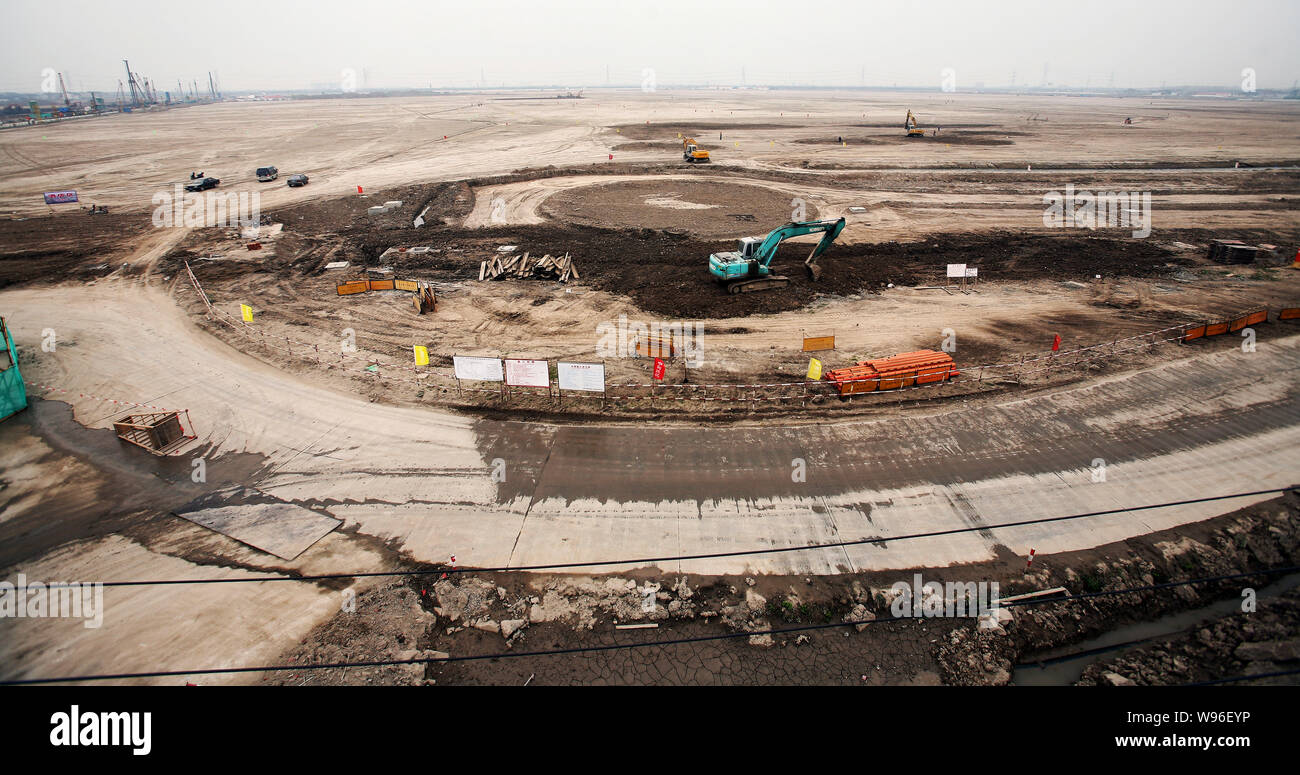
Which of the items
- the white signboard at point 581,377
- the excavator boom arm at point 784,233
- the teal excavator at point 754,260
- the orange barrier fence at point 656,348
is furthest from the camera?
the excavator boom arm at point 784,233

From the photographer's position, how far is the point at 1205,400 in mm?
19531

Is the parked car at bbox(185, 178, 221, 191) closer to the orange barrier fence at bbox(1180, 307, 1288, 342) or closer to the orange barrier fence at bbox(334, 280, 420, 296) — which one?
the orange barrier fence at bbox(334, 280, 420, 296)

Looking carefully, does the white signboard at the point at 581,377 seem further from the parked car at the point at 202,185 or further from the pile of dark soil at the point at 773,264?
the parked car at the point at 202,185

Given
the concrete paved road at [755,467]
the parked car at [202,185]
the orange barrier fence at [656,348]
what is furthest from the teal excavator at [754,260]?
the parked car at [202,185]

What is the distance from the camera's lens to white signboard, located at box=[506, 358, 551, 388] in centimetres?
1936

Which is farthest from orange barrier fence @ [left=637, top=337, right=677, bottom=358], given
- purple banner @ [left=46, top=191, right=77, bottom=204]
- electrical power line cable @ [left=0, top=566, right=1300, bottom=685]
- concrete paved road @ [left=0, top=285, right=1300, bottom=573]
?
purple banner @ [left=46, top=191, right=77, bottom=204]

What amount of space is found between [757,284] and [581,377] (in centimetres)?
1373

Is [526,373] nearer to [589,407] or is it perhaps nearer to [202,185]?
[589,407]

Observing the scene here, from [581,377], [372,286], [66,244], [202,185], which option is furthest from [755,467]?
[202,185]

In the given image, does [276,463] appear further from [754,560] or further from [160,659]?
[754,560]

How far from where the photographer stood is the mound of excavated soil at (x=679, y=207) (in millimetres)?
40781

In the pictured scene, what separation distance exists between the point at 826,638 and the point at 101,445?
2209cm

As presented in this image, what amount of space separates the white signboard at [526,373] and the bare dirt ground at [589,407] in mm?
1082
